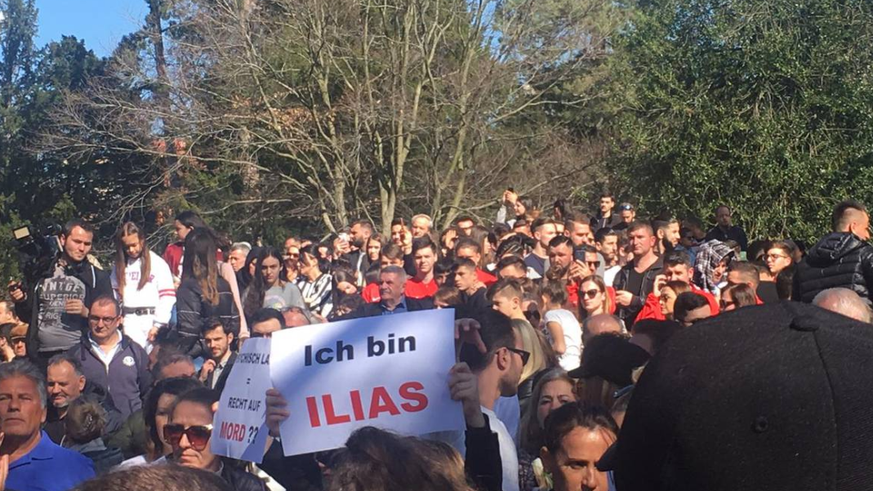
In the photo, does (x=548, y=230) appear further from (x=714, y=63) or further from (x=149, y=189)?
(x=149, y=189)

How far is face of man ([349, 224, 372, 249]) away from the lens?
1252 centimetres

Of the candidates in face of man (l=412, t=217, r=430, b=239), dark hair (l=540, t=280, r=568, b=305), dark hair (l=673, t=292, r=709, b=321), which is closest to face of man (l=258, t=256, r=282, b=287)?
face of man (l=412, t=217, r=430, b=239)

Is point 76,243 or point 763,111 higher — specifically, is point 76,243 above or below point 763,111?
below

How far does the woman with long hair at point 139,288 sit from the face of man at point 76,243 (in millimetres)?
314

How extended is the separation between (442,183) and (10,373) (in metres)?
17.9

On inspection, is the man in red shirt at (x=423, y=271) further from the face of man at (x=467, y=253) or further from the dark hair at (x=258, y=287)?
the dark hair at (x=258, y=287)

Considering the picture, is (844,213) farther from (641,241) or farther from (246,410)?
(246,410)

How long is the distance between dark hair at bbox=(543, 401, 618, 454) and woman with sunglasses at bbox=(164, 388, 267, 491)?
142 centimetres

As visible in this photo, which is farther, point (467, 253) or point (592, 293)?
point (467, 253)

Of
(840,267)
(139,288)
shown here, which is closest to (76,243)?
(139,288)

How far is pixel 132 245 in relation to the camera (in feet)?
28.1

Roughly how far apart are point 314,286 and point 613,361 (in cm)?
652

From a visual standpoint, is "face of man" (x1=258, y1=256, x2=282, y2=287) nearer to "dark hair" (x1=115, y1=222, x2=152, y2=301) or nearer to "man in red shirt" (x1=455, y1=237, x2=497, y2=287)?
"dark hair" (x1=115, y1=222, x2=152, y2=301)

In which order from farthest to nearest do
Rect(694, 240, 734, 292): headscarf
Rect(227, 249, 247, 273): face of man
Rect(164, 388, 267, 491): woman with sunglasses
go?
Rect(227, 249, 247, 273): face of man → Rect(694, 240, 734, 292): headscarf → Rect(164, 388, 267, 491): woman with sunglasses
